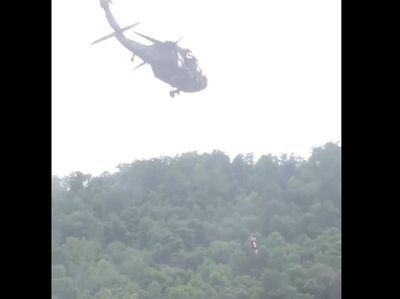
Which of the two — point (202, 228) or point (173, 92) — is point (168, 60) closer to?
point (173, 92)

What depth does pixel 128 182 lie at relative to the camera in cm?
236

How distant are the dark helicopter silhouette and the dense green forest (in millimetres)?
268

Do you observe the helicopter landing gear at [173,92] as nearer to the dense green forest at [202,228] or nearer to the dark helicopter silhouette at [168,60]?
the dark helicopter silhouette at [168,60]

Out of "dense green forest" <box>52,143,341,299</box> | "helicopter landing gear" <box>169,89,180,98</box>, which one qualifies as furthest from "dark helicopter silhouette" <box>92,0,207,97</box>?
"dense green forest" <box>52,143,341,299</box>

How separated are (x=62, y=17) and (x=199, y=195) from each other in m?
0.97

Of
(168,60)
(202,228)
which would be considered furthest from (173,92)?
(202,228)

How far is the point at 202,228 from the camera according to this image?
2145mm

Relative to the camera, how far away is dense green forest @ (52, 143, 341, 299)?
7.04 feet

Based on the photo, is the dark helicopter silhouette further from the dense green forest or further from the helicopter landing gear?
the dense green forest
